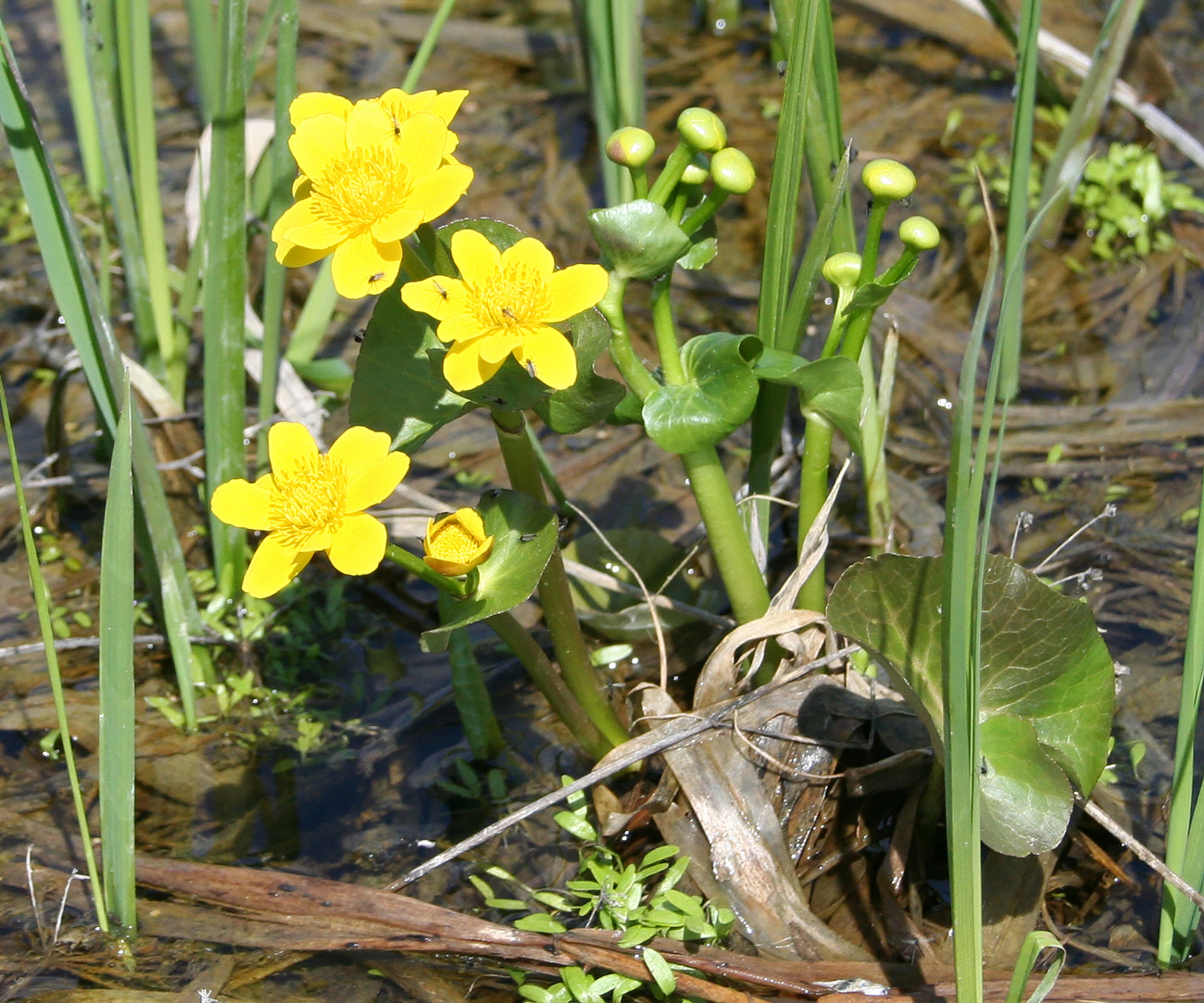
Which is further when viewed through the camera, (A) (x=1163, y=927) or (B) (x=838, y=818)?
(B) (x=838, y=818)

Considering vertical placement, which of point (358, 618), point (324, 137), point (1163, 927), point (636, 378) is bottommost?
point (358, 618)

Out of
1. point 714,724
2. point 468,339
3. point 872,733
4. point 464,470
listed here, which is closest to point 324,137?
point 468,339

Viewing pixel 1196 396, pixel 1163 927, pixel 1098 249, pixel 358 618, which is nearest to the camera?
pixel 1163 927

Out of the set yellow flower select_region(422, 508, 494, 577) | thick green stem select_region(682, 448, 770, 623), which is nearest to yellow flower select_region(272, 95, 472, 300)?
yellow flower select_region(422, 508, 494, 577)

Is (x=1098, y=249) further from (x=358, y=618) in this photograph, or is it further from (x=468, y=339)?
(x=468, y=339)

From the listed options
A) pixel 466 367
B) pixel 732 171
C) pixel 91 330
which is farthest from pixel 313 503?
Answer: pixel 91 330

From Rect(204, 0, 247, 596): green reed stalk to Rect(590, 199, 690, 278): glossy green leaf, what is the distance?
92cm

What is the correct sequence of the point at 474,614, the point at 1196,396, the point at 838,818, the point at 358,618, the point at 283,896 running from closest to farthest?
the point at 474,614 < the point at 283,896 < the point at 838,818 < the point at 358,618 < the point at 1196,396

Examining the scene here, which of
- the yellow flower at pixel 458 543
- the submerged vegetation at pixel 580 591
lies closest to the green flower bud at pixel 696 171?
the submerged vegetation at pixel 580 591

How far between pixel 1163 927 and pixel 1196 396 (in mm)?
1686

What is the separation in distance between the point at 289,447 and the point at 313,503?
4.0 inches

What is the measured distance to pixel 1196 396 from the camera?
2.96 meters

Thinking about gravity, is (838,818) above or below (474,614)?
below

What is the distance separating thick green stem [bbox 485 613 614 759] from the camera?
1.82m
